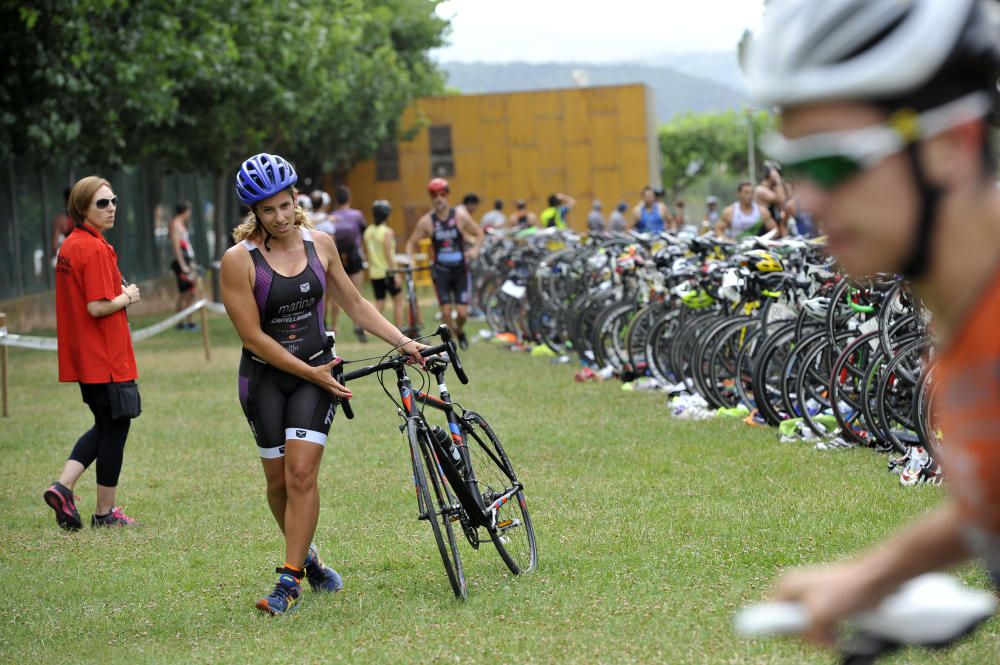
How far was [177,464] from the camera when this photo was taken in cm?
1082

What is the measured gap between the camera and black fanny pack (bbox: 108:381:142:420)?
8.41 meters

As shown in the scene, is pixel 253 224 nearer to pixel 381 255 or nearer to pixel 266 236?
pixel 266 236

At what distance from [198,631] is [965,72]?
16.6 ft

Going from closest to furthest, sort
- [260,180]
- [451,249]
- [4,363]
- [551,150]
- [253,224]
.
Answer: [260,180]
[253,224]
[4,363]
[451,249]
[551,150]

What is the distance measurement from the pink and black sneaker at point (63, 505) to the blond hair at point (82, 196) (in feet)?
4.86

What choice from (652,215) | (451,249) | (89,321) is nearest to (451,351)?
(89,321)

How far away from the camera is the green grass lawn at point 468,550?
18.9ft

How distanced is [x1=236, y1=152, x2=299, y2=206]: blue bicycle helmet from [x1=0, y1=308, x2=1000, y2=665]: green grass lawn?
171cm

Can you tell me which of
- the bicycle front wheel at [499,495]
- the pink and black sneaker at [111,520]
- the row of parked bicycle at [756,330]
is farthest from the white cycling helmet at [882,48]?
the pink and black sneaker at [111,520]

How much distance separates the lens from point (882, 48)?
172 centimetres

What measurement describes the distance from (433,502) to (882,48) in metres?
4.70

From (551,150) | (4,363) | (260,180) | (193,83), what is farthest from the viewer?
(551,150)

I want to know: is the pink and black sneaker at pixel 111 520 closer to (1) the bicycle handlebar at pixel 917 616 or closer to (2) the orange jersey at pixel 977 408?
(1) the bicycle handlebar at pixel 917 616

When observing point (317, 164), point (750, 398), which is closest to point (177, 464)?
point (750, 398)
